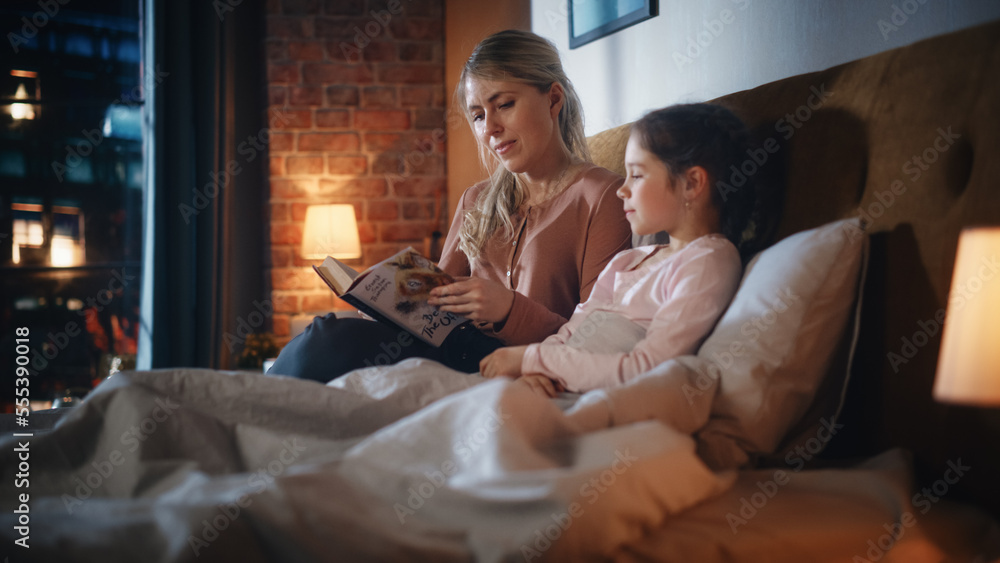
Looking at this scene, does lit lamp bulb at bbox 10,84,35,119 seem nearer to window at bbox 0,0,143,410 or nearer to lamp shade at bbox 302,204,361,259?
window at bbox 0,0,143,410

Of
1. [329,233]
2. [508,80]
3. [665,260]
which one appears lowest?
[665,260]

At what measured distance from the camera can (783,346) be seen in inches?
34.5

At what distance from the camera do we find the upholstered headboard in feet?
2.71

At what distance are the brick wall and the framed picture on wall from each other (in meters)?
1.12

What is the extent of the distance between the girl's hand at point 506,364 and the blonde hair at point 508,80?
0.59 metres

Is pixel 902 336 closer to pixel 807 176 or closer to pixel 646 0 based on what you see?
pixel 807 176

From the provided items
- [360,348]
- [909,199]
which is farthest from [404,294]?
[909,199]

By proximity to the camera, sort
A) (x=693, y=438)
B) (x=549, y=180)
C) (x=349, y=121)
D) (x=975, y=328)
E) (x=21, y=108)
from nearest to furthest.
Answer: (x=975, y=328), (x=693, y=438), (x=549, y=180), (x=21, y=108), (x=349, y=121)

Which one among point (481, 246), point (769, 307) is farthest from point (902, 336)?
point (481, 246)

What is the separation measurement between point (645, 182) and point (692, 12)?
28.8 inches

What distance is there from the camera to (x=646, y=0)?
1908 millimetres

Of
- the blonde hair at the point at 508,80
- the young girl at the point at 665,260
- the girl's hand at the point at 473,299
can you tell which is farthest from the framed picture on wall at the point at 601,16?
the girl's hand at the point at 473,299

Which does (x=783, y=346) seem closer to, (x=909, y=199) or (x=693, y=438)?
(x=693, y=438)

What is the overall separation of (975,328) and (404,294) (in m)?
0.93
